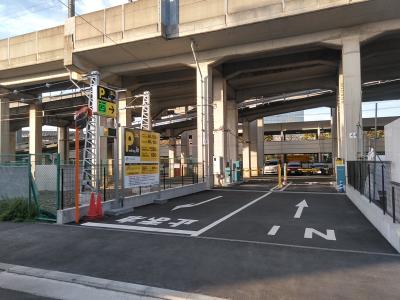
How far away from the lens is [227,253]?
7.26 metres

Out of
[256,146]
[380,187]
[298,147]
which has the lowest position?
[380,187]

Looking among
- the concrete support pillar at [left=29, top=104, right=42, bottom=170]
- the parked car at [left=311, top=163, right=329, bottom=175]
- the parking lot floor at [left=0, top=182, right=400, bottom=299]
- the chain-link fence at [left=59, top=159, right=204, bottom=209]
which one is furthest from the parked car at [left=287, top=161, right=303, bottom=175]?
the parking lot floor at [left=0, top=182, right=400, bottom=299]

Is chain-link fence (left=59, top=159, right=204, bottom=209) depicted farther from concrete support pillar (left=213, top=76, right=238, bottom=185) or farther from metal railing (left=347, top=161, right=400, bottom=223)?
metal railing (left=347, top=161, right=400, bottom=223)

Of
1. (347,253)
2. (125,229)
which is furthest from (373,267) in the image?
(125,229)

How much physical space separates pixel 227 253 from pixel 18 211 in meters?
7.41

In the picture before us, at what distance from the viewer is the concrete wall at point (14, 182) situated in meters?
12.6

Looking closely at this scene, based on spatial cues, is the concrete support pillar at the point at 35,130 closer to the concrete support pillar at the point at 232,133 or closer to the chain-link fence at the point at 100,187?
the concrete support pillar at the point at 232,133

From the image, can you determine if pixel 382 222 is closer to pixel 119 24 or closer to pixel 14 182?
pixel 14 182

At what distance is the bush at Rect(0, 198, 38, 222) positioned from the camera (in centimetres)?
1115

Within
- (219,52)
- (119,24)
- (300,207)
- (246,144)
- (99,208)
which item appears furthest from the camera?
(246,144)

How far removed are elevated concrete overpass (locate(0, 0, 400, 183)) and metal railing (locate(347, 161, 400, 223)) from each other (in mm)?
8788

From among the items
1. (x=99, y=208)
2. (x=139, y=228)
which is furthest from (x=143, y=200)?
(x=139, y=228)

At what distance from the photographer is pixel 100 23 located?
25.7 meters

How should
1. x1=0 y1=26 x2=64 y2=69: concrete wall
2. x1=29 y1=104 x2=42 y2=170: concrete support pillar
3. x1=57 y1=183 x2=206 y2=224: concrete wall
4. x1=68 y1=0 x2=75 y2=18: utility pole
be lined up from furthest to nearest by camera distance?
x1=29 y1=104 x2=42 y2=170: concrete support pillar, x1=0 y1=26 x2=64 y2=69: concrete wall, x1=68 y1=0 x2=75 y2=18: utility pole, x1=57 y1=183 x2=206 y2=224: concrete wall
